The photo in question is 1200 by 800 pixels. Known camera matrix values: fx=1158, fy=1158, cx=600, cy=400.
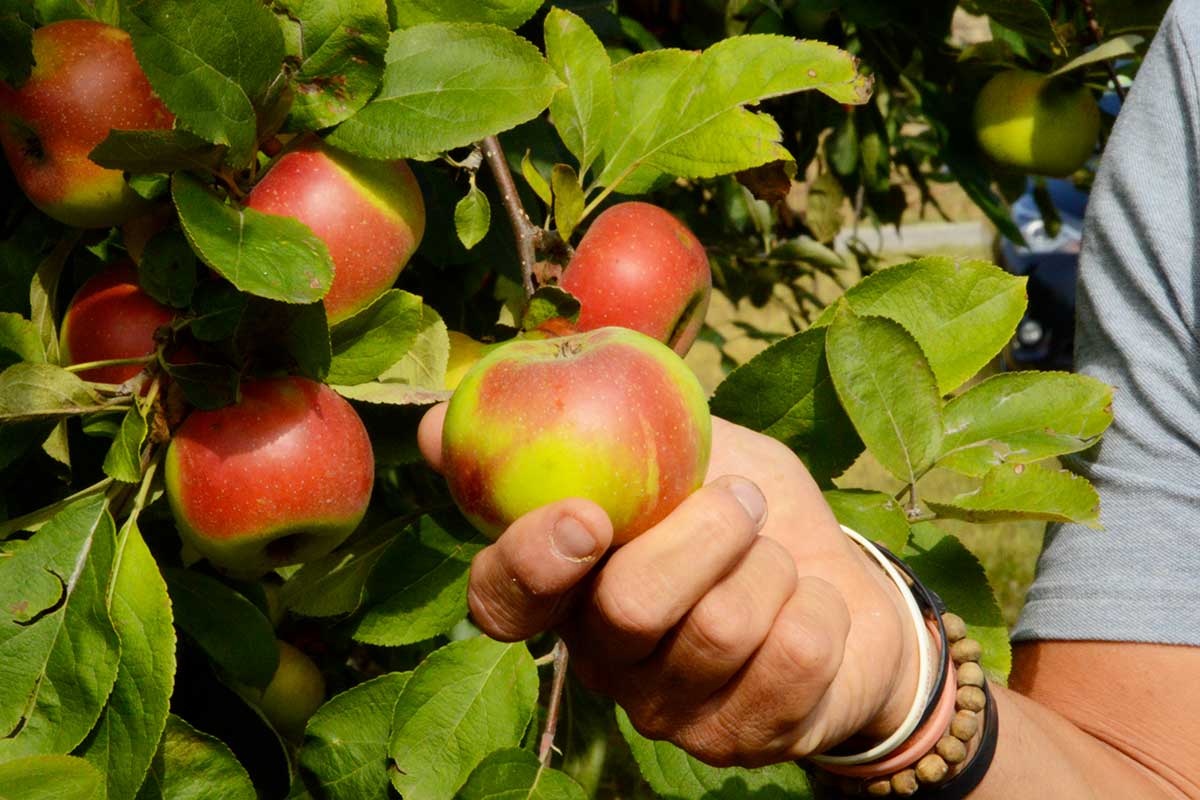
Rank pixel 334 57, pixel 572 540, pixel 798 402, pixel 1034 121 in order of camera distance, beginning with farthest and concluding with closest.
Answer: pixel 1034 121 → pixel 798 402 → pixel 334 57 → pixel 572 540

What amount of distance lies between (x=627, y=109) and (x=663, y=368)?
32cm

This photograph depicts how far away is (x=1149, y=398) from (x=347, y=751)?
86 centimetres

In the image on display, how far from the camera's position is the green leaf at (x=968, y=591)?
1.01m

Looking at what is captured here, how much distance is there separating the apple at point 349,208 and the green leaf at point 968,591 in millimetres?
533

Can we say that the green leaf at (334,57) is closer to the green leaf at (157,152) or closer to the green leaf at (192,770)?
the green leaf at (157,152)

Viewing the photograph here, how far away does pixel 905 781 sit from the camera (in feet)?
3.06

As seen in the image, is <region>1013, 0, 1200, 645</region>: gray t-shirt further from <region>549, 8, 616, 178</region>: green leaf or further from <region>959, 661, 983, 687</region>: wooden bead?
<region>549, 8, 616, 178</region>: green leaf

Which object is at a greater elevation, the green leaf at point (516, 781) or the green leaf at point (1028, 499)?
the green leaf at point (1028, 499)

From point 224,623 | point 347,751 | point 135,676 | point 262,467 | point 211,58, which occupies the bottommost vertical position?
point 347,751

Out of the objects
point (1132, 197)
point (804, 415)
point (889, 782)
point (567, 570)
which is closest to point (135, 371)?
point (567, 570)

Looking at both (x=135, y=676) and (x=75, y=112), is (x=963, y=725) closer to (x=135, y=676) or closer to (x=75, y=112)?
(x=135, y=676)

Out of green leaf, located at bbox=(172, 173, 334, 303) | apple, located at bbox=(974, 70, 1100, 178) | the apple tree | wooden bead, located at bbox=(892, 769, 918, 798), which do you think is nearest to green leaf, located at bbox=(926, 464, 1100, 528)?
the apple tree

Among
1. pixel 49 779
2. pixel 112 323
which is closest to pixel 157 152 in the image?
pixel 112 323

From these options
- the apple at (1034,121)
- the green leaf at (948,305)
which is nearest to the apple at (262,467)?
the green leaf at (948,305)
